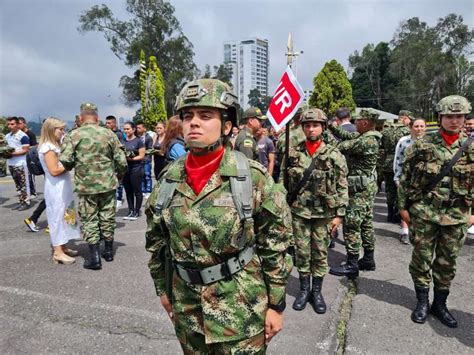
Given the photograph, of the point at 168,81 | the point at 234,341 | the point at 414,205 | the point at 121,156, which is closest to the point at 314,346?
the point at 234,341

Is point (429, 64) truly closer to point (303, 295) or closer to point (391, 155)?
point (391, 155)

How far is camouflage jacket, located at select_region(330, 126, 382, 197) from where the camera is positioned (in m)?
4.30

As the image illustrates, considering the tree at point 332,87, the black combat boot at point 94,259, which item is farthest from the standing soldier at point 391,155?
the tree at point 332,87

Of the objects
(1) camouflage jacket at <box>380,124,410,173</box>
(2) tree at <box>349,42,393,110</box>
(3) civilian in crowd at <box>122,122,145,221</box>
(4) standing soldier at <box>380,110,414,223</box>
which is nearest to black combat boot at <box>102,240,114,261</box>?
(3) civilian in crowd at <box>122,122,145,221</box>

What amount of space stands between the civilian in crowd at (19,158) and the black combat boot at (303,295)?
763 centimetres

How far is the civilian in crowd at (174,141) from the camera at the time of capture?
4.21 m

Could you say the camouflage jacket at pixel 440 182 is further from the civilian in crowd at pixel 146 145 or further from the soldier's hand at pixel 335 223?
the civilian in crowd at pixel 146 145

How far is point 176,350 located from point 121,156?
2850mm

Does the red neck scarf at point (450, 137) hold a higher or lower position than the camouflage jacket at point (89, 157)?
higher

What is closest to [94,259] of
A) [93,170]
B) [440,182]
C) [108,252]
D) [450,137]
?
[108,252]

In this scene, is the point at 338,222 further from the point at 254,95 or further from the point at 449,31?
the point at 254,95

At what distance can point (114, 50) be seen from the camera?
35.1 meters

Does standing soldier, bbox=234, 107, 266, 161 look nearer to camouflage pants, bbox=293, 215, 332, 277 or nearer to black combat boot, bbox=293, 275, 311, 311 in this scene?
camouflage pants, bbox=293, 215, 332, 277

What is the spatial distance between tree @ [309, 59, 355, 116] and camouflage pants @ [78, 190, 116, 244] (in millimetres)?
31596
